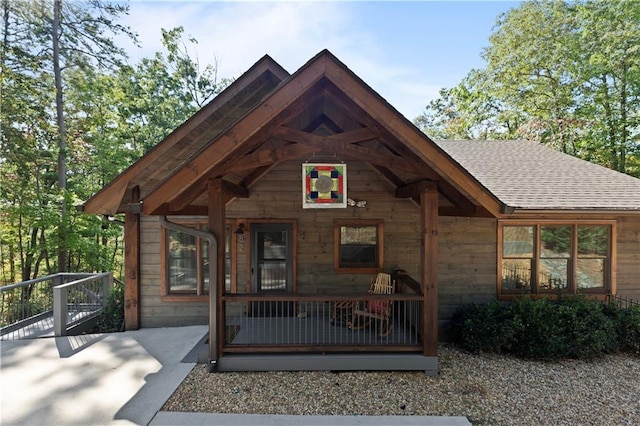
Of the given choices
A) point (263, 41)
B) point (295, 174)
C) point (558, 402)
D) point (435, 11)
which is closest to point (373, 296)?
point (558, 402)

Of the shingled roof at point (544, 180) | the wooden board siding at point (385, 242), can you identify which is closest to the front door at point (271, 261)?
the wooden board siding at point (385, 242)

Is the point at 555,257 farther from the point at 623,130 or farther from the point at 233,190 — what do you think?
the point at 623,130

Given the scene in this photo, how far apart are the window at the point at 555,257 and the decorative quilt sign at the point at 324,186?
4.10m

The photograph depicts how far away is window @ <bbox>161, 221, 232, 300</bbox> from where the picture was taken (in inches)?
252

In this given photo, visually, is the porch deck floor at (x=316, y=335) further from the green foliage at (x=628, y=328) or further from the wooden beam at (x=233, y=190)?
the green foliage at (x=628, y=328)

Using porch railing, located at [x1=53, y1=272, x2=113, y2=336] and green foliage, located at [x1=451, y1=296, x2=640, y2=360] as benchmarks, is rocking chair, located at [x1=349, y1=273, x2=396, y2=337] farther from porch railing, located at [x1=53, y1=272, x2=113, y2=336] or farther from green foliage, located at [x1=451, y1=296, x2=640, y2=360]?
porch railing, located at [x1=53, y1=272, x2=113, y2=336]

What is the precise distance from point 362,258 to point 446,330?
2.13 meters

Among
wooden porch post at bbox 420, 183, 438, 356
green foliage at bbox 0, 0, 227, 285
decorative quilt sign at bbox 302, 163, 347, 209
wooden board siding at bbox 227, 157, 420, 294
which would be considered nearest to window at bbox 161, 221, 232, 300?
wooden board siding at bbox 227, 157, 420, 294

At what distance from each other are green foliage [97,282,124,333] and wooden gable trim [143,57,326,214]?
4109 mm

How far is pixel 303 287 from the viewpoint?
6348mm

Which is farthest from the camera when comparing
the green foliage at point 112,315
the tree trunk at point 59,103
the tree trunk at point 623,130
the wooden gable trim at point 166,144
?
the tree trunk at point 623,130

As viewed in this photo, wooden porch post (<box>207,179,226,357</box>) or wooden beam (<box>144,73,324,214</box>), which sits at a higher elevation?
wooden beam (<box>144,73,324,214</box>)

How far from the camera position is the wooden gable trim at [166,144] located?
4998mm

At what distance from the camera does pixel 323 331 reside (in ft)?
16.9
